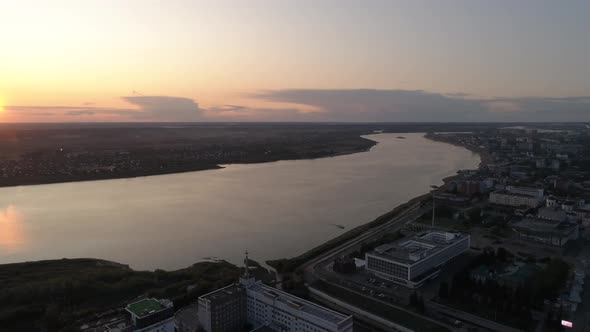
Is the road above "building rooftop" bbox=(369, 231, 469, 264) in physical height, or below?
below

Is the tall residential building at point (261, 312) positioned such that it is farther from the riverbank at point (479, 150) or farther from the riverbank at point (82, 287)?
the riverbank at point (479, 150)

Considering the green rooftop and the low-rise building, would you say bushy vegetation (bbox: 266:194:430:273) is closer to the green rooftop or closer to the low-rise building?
the green rooftop

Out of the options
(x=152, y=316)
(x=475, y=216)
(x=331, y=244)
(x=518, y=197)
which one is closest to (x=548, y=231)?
(x=475, y=216)

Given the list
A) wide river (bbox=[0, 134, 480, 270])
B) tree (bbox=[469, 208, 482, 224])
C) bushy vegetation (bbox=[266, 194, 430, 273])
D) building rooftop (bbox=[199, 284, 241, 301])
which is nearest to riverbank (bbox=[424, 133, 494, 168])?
wide river (bbox=[0, 134, 480, 270])

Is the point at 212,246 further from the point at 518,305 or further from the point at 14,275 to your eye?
the point at 518,305

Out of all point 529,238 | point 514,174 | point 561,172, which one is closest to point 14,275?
point 529,238

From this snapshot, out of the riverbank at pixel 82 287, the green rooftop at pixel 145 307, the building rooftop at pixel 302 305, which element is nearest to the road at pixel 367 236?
the riverbank at pixel 82 287
